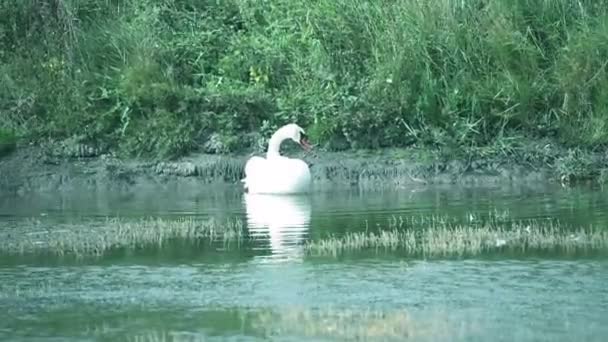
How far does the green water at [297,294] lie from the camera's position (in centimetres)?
1009

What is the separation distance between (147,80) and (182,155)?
4.56 ft

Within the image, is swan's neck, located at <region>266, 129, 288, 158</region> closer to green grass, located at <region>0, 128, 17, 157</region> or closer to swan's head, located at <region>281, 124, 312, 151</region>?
swan's head, located at <region>281, 124, 312, 151</region>

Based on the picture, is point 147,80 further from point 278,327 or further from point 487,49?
point 278,327

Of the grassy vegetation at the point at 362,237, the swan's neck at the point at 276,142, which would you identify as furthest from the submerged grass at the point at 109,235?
the swan's neck at the point at 276,142

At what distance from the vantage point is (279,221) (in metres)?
16.5

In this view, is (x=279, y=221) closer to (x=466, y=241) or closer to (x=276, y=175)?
(x=466, y=241)

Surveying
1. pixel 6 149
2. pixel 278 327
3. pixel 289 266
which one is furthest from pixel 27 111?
pixel 278 327

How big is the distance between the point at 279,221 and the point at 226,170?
5.01 metres

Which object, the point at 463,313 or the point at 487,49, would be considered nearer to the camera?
the point at 463,313

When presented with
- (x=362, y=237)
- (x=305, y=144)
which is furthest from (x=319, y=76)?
(x=362, y=237)

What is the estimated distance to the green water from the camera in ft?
33.1

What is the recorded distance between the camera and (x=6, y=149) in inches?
866

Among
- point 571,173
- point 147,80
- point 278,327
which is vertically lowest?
point 278,327

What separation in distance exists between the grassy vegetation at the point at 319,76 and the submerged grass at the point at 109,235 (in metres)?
5.54
